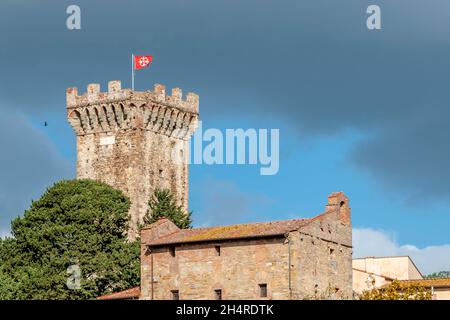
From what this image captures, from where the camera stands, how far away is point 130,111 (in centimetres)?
8231

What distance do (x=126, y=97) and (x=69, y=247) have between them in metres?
15.9

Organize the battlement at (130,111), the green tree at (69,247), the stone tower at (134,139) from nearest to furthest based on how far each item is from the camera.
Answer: the green tree at (69,247) < the stone tower at (134,139) < the battlement at (130,111)

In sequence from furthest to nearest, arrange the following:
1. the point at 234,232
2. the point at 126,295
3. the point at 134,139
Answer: the point at 134,139 → the point at 126,295 → the point at 234,232

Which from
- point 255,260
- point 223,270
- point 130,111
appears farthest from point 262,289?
point 130,111

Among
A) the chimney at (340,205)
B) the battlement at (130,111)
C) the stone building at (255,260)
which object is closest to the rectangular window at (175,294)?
the stone building at (255,260)

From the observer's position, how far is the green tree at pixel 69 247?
6856 centimetres

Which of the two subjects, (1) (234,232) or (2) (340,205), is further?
(2) (340,205)

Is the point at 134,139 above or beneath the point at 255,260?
Result: above

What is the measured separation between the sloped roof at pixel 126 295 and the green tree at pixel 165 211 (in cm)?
899

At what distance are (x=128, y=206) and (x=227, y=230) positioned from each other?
1625cm

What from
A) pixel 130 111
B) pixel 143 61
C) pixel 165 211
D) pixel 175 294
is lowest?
pixel 175 294

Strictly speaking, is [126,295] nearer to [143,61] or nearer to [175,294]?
[175,294]

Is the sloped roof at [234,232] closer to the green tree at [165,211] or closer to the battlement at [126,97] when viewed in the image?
the green tree at [165,211]
